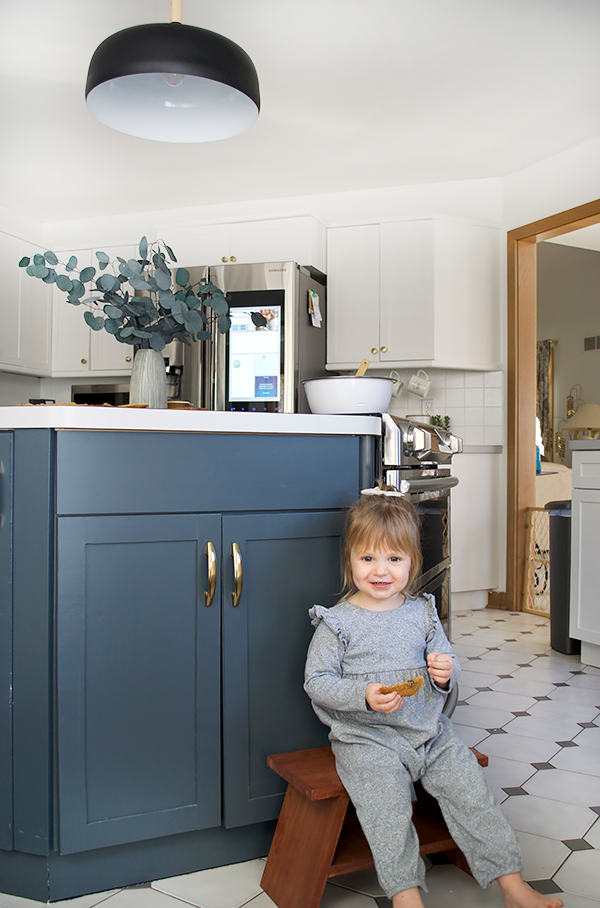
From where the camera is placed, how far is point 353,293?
4027 mm

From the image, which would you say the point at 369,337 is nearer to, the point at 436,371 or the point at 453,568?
the point at 436,371

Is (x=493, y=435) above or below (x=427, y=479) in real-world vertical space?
above

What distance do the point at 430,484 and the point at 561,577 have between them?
1.25 metres

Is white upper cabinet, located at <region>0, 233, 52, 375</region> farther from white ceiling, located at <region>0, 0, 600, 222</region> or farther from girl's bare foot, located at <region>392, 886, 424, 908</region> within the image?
girl's bare foot, located at <region>392, 886, 424, 908</region>

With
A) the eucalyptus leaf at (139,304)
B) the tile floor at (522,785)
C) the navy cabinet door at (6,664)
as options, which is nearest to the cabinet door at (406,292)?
the tile floor at (522,785)

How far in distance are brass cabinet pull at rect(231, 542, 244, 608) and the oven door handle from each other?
56 centimetres

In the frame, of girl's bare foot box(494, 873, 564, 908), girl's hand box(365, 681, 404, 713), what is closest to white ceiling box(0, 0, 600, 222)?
girl's hand box(365, 681, 404, 713)

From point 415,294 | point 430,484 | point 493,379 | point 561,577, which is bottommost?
point 561,577

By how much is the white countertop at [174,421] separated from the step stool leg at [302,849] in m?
0.71

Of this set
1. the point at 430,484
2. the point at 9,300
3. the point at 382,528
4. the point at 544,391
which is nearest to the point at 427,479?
the point at 430,484

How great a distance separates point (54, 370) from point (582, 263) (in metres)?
4.83

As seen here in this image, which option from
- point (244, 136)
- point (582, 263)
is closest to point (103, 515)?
point (244, 136)

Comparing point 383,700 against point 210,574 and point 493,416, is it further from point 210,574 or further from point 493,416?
point 493,416

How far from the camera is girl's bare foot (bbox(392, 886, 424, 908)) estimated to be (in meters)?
1.19
